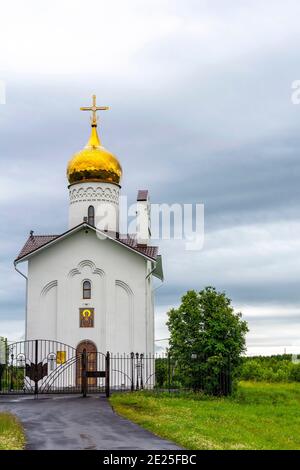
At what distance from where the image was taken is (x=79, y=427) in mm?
12961

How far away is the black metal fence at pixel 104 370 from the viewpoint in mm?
24078

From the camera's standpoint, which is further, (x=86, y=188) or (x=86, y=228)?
(x=86, y=188)

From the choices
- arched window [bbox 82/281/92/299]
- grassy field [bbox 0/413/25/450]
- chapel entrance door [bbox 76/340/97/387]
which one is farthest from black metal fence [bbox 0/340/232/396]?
grassy field [bbox 0/413/25/450]

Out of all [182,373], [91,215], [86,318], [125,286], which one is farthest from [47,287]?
[182,373]

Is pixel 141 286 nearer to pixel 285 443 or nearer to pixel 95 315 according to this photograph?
pixel 95 315

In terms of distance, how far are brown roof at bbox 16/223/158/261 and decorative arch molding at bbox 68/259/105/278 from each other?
1.45 m

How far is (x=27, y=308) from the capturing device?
2789cm

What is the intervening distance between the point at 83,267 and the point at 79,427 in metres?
15.3

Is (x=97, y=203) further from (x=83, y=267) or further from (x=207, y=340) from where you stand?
(x=207, y=340)

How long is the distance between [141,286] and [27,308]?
15.9ft

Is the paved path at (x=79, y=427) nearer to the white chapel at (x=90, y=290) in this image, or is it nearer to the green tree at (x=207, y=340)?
the green tree at (x=207, y=340)

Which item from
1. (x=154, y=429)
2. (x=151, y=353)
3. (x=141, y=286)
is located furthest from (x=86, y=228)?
(x=154, y=429)

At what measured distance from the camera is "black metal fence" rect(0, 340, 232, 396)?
2408 centimetres

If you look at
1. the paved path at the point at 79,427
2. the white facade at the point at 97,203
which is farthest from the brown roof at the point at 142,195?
the paved path at the point at 79,427
